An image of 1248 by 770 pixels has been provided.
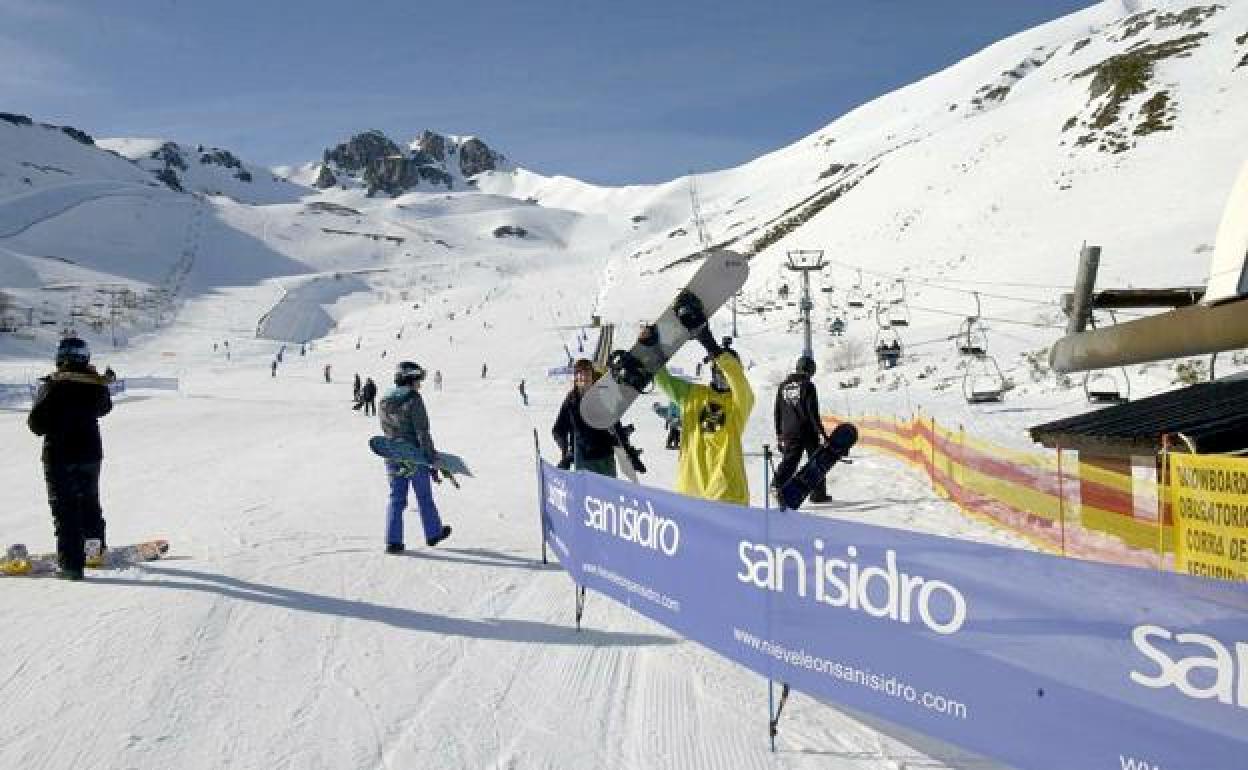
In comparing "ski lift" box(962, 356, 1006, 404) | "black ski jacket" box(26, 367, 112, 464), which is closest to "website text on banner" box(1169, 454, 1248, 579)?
"black ski jacket" box(26, 367, 112, 464)

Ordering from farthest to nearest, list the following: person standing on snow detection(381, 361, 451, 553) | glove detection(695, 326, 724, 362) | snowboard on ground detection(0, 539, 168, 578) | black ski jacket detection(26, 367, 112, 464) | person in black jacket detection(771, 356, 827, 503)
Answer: person in black jacket detection(771, 356, 827, 503) → person standing on snow detection(381, 361, 451, 553) → snowboard on ground detection(0, 539, 168, 578) → black ski jacket detection(26, 367, 112, 464) → glove detection(695, 326, 724, 362)

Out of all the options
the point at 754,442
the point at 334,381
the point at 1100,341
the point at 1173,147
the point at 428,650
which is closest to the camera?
the point at 1100,341

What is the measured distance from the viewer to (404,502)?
7.69 metres

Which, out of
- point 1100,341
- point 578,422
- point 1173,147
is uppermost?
point 1173,147

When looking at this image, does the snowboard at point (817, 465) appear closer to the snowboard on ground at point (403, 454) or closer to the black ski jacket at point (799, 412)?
the black ski jacket at point (799, 412)

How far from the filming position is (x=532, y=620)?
19.2 feet

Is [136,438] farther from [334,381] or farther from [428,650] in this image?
[334,381]

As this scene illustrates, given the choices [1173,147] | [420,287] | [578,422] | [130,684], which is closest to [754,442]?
[578,422]

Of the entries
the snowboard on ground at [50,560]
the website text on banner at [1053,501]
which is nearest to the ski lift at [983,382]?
the website text on banner at [1053,501]

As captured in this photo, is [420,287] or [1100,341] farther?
[420,287]

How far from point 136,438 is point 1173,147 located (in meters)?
57.0

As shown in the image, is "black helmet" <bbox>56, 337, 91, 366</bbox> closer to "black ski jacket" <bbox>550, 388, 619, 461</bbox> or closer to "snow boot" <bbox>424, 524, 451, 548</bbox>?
"snow boot" <bbox>424, 524, 451, 548</bbox>

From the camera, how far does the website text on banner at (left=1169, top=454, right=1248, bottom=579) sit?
5629 mm

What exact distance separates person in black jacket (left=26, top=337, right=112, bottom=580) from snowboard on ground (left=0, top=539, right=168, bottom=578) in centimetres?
33
